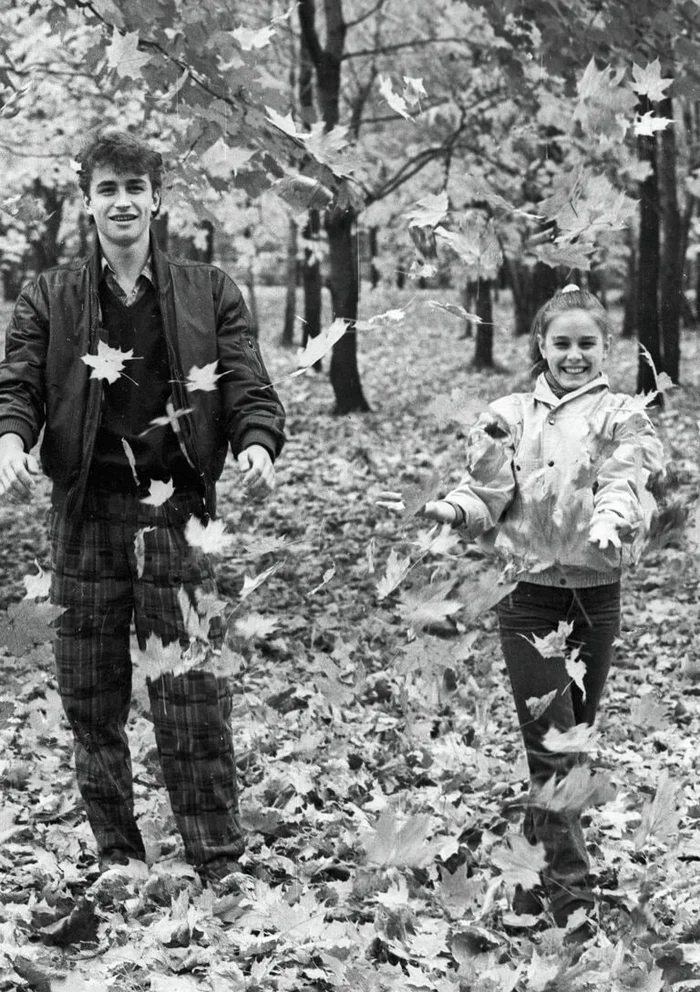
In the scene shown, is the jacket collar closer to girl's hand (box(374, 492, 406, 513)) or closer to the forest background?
the forest background

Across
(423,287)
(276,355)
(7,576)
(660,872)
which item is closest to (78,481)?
(660,872)

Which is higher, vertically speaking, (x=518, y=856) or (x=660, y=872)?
(x=518, y=856)

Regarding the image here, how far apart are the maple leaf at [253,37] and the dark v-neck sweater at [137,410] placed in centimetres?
138

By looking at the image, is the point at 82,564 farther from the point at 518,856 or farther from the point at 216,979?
the point at 518,856

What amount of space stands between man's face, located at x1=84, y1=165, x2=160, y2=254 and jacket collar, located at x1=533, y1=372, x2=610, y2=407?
3.80ft

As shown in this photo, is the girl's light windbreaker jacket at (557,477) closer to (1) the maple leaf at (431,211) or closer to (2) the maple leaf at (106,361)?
(1) the maple leaf at (431,211)

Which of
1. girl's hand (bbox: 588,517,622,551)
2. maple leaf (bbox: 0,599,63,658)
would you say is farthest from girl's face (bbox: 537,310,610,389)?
maple leaf (bbox: 0,599,63,658)

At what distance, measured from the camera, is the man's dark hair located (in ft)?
10.1

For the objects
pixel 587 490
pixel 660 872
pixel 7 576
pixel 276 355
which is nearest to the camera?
pixel 587 490

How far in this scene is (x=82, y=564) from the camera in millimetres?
3137

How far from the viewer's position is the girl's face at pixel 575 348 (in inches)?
118

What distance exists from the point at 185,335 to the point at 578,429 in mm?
1076

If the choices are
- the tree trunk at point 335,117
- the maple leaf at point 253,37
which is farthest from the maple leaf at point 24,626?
the tree trunk at point 335,117

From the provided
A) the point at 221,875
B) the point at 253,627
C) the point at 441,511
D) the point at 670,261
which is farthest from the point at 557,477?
the point at 670,261
